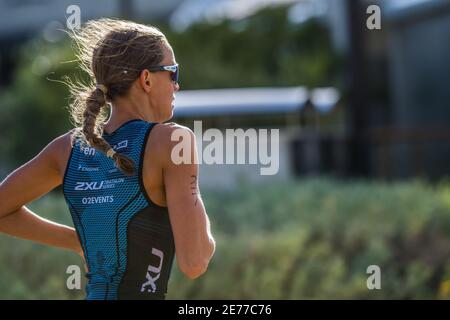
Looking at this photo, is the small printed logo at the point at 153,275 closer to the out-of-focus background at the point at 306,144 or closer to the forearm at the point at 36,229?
the forearm at the point at 36,229

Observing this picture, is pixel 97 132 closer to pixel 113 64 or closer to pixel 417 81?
pixel 113 64

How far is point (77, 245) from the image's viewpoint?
360 centimetres

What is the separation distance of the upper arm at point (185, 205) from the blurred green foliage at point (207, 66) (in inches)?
521

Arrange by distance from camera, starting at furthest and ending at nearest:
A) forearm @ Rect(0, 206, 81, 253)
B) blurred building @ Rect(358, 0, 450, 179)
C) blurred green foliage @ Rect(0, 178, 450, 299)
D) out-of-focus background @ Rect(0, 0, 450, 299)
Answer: blurred building @ Rect(358, 0, 450, 179)
out-of-focus background @ Rect(0, 0, 450, 299)
blurred green foliage @ Rect(0, 178, 450, 299)
forearm @ Rect(0, 206, 81, 253)

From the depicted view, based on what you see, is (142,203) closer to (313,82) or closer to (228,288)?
(228,288)

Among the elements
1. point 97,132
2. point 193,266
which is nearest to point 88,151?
point 97,132

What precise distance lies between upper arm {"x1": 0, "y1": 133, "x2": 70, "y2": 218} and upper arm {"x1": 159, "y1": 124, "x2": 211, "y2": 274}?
466 millimetres

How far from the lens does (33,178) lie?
345 centimetres

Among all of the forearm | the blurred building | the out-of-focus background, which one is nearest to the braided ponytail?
the forearm

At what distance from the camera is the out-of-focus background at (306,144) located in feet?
25.4

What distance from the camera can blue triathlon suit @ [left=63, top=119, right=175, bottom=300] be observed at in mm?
3109

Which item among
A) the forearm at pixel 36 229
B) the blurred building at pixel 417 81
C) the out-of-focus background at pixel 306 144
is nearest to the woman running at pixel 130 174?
the forearm at pixel 36 229

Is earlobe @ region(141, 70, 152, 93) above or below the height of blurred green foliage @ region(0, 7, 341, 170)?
below

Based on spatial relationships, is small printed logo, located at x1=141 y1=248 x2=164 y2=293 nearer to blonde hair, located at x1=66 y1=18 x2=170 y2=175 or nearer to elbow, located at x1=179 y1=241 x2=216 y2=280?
elbow, located at x1=179 y1=241 x2=216 y2=280
